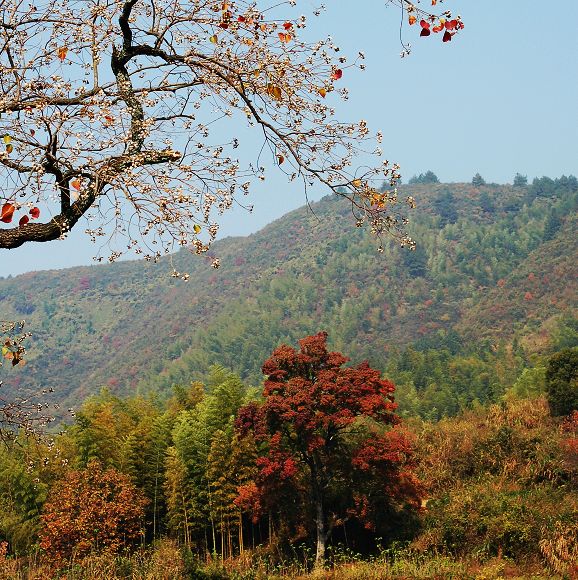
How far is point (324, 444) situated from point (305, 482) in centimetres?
208

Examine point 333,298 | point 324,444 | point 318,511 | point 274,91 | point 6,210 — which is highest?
point 333,298

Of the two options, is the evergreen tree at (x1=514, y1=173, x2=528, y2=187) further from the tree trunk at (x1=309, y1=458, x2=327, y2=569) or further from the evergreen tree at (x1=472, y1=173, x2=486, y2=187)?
the tree trunk at (x1=309, y1=458, x2=327, y2=569)

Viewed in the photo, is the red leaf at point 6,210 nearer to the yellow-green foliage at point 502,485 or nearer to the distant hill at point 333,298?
the yellow-green foliage at point 502,485

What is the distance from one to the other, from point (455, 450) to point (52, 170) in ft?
71.7

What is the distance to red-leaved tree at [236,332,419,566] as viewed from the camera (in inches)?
736

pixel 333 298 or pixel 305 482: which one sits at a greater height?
pixel 333 298

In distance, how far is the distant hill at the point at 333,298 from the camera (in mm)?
89438

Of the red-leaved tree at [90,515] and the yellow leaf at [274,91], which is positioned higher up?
the yellow leaf at [274,91]

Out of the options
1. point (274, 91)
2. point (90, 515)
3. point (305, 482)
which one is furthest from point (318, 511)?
point (274, 91)

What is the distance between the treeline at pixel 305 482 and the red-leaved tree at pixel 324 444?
0.04 metres

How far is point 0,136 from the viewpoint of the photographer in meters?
3.87

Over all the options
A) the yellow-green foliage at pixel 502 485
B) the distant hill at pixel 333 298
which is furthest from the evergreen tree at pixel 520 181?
the yellow-green foliage at pixel 502 485

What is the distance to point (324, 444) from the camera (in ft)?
62.8

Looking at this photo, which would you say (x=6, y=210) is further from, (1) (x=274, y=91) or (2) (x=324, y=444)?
(2) (x=324, y=444)
